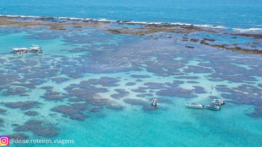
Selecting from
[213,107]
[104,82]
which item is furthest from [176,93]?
[104,82]

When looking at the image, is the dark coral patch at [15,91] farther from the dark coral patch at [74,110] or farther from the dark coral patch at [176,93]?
the dark coral patch at [176,93]

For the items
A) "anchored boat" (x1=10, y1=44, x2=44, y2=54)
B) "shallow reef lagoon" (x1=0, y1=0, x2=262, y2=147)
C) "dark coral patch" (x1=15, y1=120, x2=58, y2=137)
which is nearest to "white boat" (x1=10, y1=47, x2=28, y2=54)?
"anchored boat" (x1=10, y1=44, x2=44, y2=54)

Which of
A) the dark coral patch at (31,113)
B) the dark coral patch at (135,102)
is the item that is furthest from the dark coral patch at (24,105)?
the dark coral patch at (135,102)

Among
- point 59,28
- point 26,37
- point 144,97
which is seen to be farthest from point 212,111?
point 59,28

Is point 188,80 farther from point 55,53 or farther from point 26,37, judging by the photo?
point 26,37

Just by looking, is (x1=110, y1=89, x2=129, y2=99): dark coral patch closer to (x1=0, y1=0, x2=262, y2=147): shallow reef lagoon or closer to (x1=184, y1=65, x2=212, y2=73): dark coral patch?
(x1=0, y1=0, x2=262, y2=147): shallow reef lagoon
